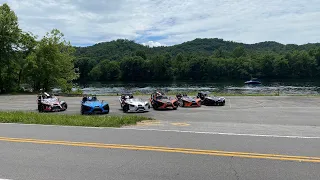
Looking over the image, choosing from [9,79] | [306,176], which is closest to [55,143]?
[306,176]

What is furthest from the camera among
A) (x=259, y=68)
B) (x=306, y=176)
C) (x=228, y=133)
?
(x=259, y=68)

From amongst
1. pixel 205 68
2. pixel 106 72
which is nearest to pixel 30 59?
pixel 106 72

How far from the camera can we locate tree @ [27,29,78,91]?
48.5 metres

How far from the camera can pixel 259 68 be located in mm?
127750

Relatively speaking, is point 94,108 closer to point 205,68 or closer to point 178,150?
point 178,150

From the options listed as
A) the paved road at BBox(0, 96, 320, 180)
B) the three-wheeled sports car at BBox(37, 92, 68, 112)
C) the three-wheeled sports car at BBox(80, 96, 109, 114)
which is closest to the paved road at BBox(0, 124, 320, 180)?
the paved road at BBox(0, 96, 320, 180)

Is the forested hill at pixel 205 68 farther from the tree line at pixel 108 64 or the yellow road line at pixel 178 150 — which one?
the yellow road line at pixel 178 150

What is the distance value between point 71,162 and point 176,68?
428ft

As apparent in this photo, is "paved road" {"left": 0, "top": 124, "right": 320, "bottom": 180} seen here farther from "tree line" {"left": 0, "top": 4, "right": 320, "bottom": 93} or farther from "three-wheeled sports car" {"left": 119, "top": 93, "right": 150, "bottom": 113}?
"tree line" {"left": 0, "top": 4, "right": 320, "bottom": 93}

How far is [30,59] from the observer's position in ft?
156

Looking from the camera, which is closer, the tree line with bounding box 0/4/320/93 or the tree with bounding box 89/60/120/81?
the tree line with bounding box 0/4/320/93

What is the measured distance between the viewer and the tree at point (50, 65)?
4853cm

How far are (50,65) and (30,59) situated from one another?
2957 mm

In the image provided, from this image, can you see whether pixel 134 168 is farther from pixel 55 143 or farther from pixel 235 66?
pixel 235 66
